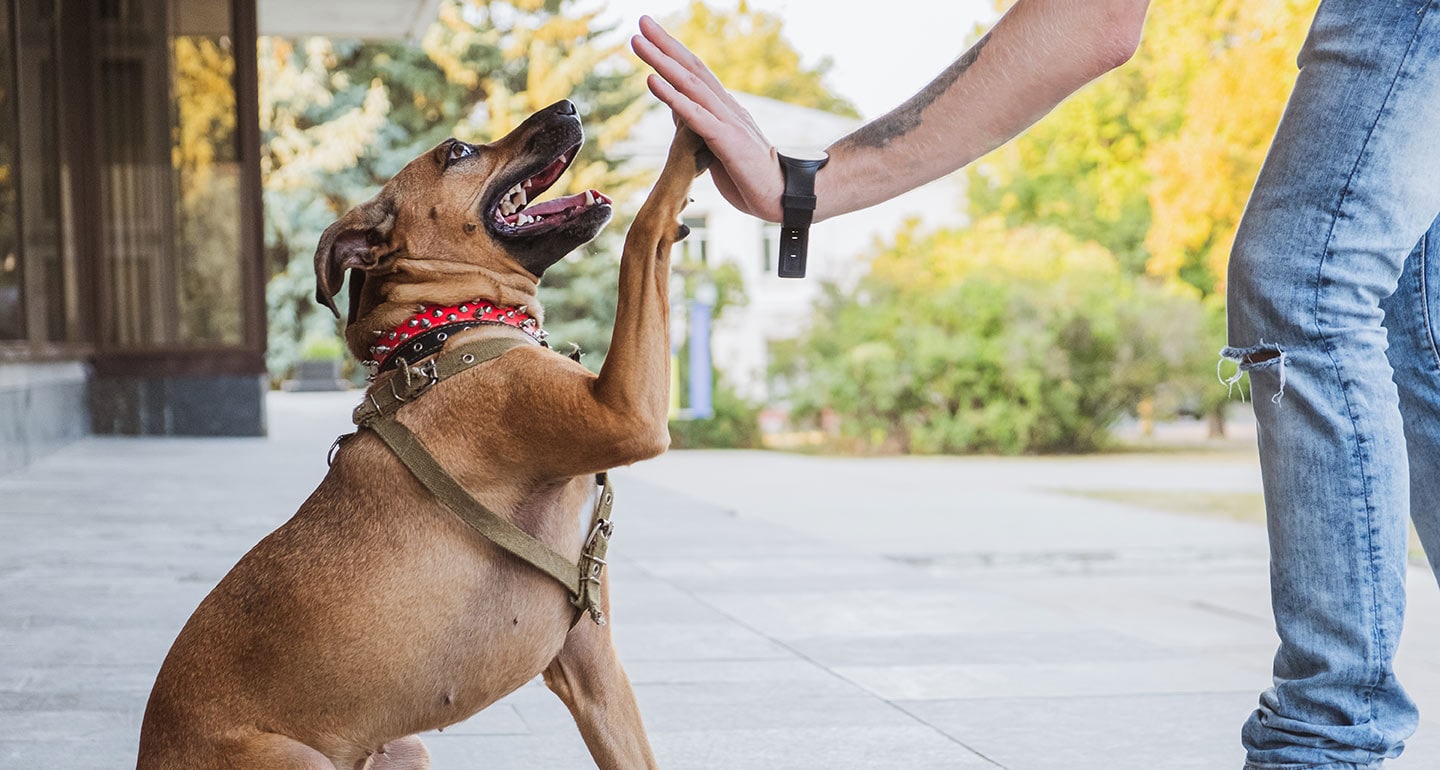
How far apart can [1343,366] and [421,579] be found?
56.8 inches

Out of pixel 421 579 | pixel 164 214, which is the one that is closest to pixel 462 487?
pixel 421 579

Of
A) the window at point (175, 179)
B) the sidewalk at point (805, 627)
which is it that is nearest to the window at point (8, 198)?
the sidewalk at point (805, 627)

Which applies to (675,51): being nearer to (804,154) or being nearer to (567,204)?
(804,154)

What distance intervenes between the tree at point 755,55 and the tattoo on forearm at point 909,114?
4677 centimetres

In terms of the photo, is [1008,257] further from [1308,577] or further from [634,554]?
[1308,577]

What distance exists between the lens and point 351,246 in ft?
8.45

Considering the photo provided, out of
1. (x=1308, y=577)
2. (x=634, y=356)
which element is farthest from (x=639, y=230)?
(x=1308, y=577)

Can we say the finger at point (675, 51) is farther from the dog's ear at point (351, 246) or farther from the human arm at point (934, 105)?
the dog's ear at point (351, 246)

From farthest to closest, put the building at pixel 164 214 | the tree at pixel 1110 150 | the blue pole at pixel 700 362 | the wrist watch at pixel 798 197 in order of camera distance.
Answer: the tree at pixel 1110 150, the blue pole at pixel 700 362, the building at pixel 164 214, the wrist watch at pixel 798 197

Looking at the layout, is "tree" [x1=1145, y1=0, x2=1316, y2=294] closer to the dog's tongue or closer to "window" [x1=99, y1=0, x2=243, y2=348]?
"window" [x1=99, y1=0, x2=243, y2=348]

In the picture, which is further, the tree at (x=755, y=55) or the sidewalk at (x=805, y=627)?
the tree at (x=755, y=55)

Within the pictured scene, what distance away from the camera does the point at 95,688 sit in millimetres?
3773

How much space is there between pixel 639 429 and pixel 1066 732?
190cm

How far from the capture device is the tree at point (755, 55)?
4922cm
